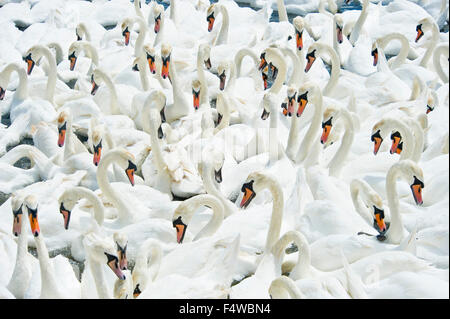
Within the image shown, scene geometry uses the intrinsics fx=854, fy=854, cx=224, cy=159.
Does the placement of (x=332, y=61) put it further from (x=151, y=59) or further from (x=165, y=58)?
(x=151, y=59)

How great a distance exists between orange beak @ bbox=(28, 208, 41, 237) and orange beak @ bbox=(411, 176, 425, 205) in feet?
10.3

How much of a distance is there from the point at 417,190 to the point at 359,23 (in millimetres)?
5625

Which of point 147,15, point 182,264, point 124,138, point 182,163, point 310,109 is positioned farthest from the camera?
point 147,15

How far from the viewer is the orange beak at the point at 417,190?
7.23 meters

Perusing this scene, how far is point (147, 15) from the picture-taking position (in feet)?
45.3

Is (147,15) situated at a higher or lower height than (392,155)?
lower

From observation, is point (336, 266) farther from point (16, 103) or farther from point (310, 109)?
point (16, 103)

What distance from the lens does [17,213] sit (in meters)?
7.06

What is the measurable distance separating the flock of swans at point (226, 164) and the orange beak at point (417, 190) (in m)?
0.02

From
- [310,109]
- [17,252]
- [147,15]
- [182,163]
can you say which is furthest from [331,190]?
[147,15]

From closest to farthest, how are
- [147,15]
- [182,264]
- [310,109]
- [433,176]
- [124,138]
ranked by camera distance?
1. [182,264]
2. [433,176]
3. [124,138]
4. [310,109]
5. [147,15]

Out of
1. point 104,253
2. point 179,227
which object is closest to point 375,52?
point 179,227

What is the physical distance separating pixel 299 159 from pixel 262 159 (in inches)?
18.6

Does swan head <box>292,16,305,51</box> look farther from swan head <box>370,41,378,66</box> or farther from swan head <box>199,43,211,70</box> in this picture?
swan head <box>199,43,211,70</box>
